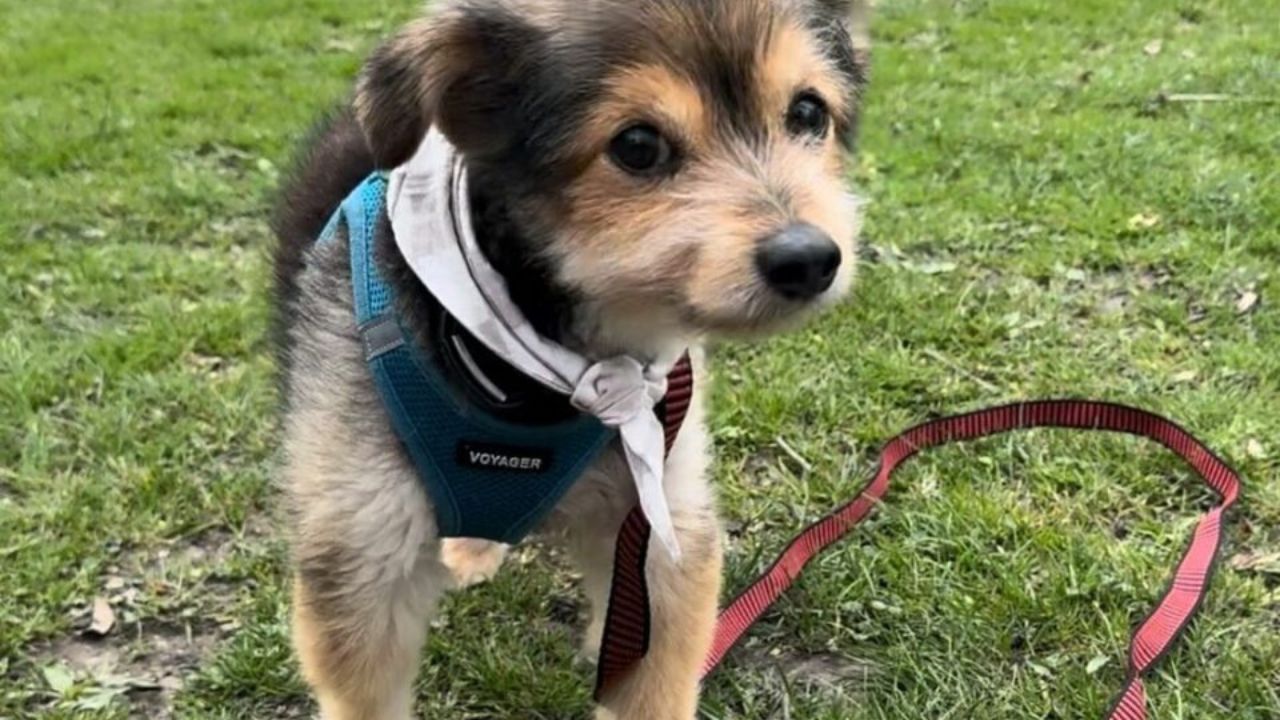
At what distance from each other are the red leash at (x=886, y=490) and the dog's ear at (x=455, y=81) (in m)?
0.94

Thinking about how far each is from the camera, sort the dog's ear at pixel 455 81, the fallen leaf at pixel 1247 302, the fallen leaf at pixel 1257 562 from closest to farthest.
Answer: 1. the dog's ear at pixel 455 81
2. the fallen leaf at pixel 1257 562
3. the fallen leaf at pixel 1247 302

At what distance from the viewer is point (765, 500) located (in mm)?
4395

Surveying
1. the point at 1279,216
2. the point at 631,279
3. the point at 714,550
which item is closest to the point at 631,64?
the point at 631,279

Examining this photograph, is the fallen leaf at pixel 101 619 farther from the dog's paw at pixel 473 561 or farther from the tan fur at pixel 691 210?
the tan fur at pixel 691 210

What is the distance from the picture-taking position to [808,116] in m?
2.69

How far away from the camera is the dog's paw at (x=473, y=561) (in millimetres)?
3904

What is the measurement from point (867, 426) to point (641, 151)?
2437 mm

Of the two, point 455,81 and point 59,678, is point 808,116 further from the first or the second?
point 59,678

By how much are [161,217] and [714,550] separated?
467cm

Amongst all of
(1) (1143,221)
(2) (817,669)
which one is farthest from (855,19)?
(1) (1143,221)

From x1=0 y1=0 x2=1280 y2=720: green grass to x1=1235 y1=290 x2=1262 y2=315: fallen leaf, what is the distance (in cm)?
3

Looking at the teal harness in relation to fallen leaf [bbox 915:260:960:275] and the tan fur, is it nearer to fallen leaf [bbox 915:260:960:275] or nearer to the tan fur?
the tan fur

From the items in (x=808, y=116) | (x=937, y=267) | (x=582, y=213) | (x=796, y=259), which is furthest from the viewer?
(x=937, y=267)

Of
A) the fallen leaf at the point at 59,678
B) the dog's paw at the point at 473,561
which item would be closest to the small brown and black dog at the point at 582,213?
the dog's paw at the point at 473,561
